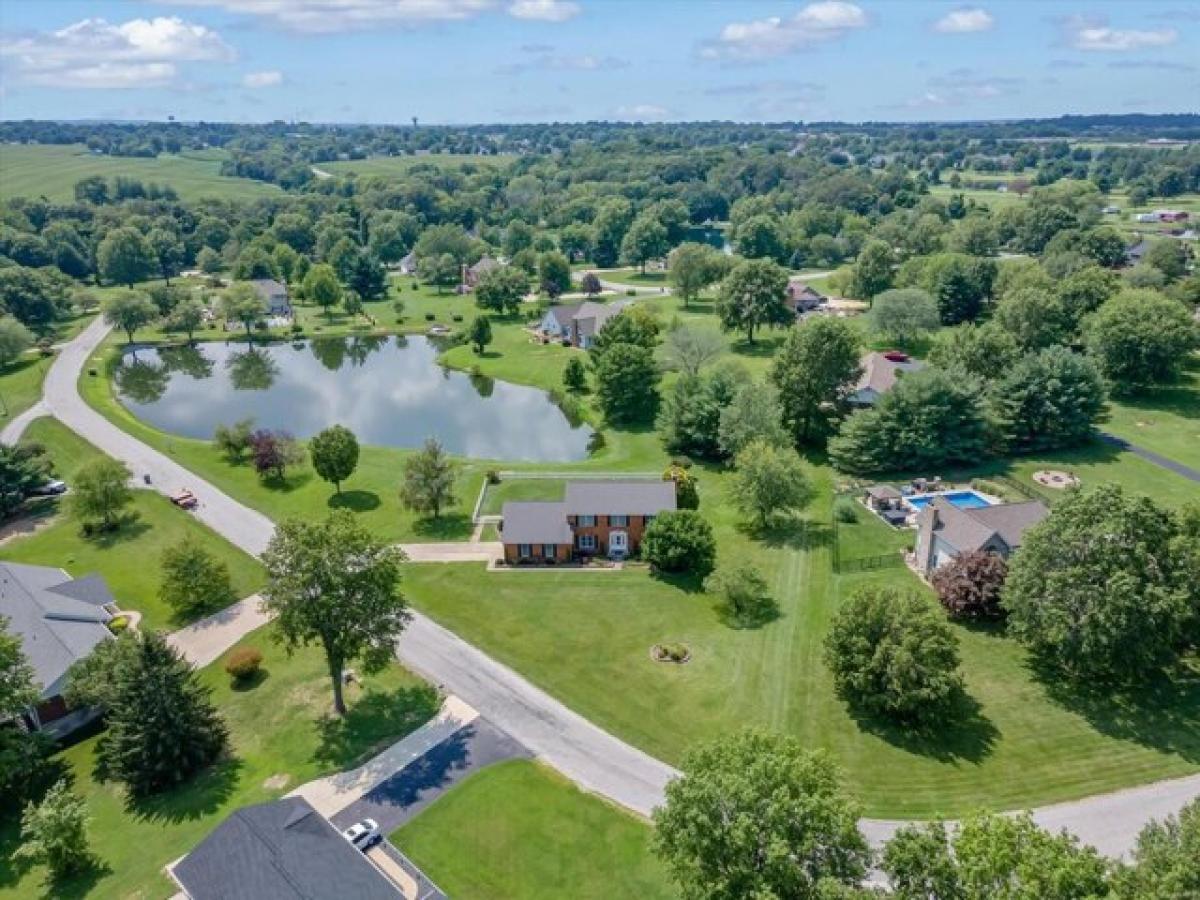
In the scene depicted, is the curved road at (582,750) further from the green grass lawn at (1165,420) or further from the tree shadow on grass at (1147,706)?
the green grass lawn at (1165,420)

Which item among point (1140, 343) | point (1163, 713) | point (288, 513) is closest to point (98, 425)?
point (288, 513)

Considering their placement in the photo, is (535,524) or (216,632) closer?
(216,632)

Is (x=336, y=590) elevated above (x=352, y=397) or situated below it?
above

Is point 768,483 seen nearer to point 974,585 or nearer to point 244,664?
point 974,585

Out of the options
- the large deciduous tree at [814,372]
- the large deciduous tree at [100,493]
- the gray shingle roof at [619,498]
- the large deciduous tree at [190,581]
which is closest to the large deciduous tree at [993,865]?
the gray shingle roof at [619,498]

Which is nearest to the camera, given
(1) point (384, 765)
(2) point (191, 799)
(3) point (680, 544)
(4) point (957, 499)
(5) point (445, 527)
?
(2) point (191, 799)

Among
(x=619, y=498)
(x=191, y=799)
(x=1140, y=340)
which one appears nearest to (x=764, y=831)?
(x=191, y=799)
